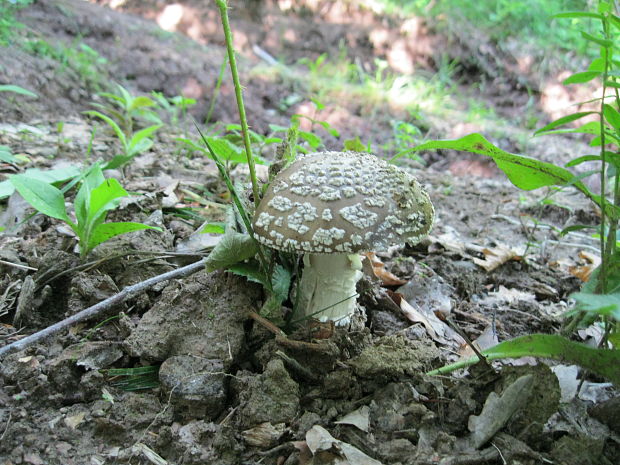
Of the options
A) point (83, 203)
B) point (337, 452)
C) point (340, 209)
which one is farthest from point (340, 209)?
point (83, 203)

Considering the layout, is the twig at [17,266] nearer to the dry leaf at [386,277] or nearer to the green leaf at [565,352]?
the dry leaf at [386,277]

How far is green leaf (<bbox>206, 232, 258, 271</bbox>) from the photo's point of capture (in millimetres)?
2240

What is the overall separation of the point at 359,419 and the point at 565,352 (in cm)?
84

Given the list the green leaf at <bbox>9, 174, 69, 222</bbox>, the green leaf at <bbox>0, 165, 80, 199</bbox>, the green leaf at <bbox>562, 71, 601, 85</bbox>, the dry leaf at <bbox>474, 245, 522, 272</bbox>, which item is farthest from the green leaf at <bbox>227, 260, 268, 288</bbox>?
the dry leaf at <bbox>474, 245, 522, 272</bbox>

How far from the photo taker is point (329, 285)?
2453mm

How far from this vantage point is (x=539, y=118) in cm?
954

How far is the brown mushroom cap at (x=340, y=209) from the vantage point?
2.03m

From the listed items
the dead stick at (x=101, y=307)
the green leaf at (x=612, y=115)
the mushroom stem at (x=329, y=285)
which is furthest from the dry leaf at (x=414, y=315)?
the green leaf at (x=612, y=115)

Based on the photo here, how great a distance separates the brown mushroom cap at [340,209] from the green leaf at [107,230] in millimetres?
660

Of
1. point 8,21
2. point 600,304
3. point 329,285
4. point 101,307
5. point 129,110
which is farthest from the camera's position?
point 8,21

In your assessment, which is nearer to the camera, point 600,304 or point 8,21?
point 600,304

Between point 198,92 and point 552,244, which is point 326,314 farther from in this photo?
point 198,92

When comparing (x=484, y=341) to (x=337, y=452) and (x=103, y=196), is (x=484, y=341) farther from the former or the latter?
(x=103, y=196)

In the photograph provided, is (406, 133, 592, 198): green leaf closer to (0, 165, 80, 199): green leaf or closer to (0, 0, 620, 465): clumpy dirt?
(0, 0, 620, 465): clumpy dirt
